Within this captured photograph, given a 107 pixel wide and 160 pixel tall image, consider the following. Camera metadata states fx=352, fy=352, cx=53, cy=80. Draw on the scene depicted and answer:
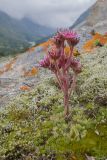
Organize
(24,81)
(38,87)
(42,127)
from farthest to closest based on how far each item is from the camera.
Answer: (24,81) < (38,87) < (42,127)

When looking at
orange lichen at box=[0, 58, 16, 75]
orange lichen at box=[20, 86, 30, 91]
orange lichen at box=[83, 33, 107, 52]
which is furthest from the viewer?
orange lichen at box=[0, 58, 16, 75]

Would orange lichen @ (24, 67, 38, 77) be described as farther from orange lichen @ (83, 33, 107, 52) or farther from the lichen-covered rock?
the lichen-covered rock

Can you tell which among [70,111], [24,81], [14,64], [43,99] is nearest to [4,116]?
[43,99]

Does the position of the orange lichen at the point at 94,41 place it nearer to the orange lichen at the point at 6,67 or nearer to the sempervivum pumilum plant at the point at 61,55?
the orange lichen at the point at 6,67

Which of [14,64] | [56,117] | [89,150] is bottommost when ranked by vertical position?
[89,150]

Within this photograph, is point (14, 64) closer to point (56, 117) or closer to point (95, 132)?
point (56, 117)

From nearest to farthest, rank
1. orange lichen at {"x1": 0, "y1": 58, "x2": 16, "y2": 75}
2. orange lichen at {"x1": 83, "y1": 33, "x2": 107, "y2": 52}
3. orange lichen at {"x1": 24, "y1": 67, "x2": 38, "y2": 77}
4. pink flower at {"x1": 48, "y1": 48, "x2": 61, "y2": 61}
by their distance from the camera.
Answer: pink flower at {"x1": 48, "y1": 48, "x2": 61, "y2": 61} < orange lichen at {"x1": 24, "y1": 67, "x2": 38, "y2": 77} < orange lichen at {"x1": 83, "y1": 33, "x2": 107, "y2": 52} < orange lichen at {"x1": 0, "y1": 58, "x2": 16, "y2": 75}

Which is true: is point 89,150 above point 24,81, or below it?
below

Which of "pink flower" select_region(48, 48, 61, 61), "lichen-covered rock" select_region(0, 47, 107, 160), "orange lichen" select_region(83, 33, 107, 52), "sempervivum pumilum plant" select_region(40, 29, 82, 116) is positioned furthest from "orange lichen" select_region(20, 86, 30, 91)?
"orange lichen" select_region(83, 33, 107, 52)

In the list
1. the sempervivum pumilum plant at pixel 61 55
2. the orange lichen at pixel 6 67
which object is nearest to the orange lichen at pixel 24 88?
the sempervivum pumilum plant at pixel 61 55
